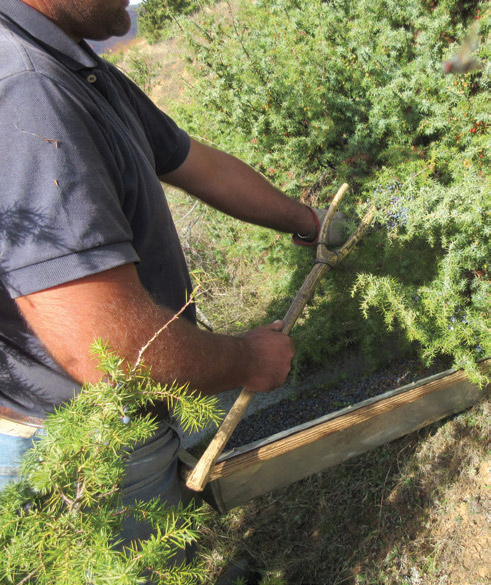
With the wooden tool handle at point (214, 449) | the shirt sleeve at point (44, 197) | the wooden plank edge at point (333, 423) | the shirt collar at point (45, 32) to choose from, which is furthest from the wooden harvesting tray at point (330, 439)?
the shirt collar at point (45, 32)

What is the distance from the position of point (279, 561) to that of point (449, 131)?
9.40ft

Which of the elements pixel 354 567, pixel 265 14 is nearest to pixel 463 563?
pixel 354 567

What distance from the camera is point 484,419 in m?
2.23

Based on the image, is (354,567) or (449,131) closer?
(354,567)

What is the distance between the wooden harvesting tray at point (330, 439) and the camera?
5.77ft

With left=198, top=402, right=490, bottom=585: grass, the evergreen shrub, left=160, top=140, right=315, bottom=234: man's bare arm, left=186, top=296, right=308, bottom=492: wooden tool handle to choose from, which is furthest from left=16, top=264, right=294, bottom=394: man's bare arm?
left=198, top=402, right=490, bottom=585: grass

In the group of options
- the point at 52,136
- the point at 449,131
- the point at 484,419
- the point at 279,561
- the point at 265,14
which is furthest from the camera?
the point at 265,14

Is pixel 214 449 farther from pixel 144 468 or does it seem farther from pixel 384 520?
pixel 384 520

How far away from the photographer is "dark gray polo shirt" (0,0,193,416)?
930 mm

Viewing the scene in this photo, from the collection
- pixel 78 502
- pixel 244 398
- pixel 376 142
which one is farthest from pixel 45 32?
pixel 376 142

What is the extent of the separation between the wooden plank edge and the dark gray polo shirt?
2.63 feet

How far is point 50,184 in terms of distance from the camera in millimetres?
939

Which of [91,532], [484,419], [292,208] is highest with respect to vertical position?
[292,208]

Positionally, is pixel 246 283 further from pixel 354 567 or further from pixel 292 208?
pixel 354 567
